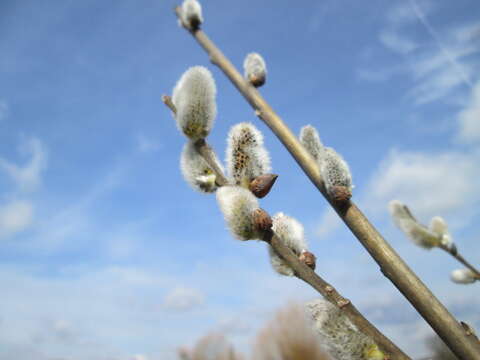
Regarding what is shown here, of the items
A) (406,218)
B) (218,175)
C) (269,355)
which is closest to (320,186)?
(218,175)

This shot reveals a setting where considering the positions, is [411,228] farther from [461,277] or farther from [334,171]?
[334,171]

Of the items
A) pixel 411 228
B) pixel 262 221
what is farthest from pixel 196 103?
pixel 411 228

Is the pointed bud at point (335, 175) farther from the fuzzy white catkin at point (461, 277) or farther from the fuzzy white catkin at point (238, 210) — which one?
the fuzzy white catkin at point (461, 277)

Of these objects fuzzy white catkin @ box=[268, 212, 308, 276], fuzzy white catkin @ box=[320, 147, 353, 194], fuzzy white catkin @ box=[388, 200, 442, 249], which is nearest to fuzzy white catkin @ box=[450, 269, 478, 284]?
fuzzy white catkin @ box=[388, 200, 442, 249]

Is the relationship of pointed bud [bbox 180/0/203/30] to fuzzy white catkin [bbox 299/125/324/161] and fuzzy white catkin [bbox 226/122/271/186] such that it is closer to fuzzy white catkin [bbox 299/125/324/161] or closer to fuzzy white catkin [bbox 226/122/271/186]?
fuzzy white catkin [bbox 226/122/271/186]

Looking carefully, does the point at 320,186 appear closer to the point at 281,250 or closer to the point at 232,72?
the point at 281,250
